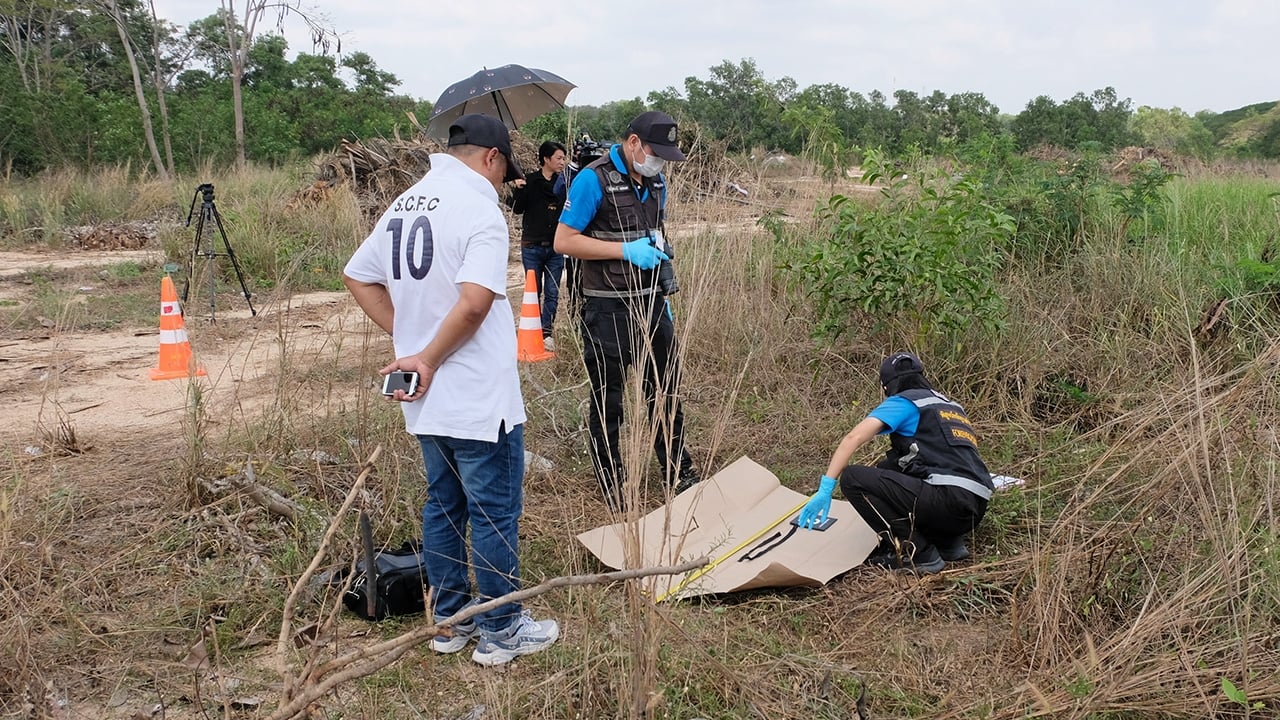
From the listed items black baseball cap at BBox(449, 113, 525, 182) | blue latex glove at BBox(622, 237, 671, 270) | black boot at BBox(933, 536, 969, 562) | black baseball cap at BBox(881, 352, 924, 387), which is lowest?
black boot at BBox(933, 536, 969, 562)

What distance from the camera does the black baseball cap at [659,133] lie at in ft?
11.3

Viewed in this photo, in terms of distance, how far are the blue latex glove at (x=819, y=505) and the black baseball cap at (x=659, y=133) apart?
1.37m

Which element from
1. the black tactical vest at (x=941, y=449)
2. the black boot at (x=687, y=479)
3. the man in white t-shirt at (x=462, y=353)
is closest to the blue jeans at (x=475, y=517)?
the man in white t-shirt at (x=462, y=353)

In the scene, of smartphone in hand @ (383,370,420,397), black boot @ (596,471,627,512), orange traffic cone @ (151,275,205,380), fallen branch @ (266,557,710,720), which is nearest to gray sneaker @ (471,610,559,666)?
black boot @ (596,471,627,512)

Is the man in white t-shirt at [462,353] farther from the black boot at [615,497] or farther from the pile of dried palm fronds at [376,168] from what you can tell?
the pile of dried palm fronds at [376,168]

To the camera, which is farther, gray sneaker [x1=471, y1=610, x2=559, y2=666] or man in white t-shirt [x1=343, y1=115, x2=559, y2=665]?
gray sneaker [x1=471, y1=610, x2=559, y2=666]

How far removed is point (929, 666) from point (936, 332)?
2385 mm

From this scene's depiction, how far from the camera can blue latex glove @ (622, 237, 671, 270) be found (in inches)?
134

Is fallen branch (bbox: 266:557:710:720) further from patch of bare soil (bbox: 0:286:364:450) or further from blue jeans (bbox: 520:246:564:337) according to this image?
blue jeans (bbox: 520:246:564:337)

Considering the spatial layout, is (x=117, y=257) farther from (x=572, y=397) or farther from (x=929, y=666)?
(x=929, y=666)

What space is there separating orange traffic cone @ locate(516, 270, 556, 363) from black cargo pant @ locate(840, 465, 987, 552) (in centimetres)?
305

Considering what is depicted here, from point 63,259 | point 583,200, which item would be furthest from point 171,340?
point 63,259

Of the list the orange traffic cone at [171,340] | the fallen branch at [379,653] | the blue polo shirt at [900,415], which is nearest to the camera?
the fallen branch at [379,653]

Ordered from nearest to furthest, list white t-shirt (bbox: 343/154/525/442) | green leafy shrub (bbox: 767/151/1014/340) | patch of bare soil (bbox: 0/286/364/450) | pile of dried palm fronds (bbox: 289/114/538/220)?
white t-shirt (bbox: 343/154/525/442)
green leafy shrub (bbox: 767/151/1014/340)
patch of bare soil (bbox: 0/286/364/450)
pile of dried palm fronds (bbox: 289/114/538/220)
